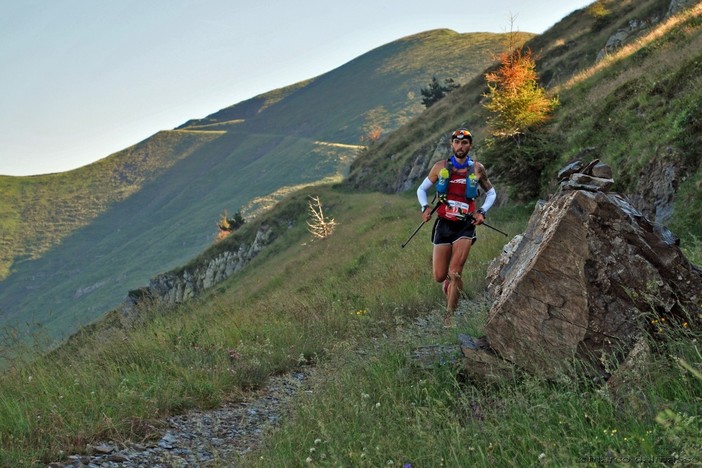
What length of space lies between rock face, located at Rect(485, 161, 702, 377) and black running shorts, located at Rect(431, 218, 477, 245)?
3.47m

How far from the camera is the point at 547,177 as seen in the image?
18.3 metres

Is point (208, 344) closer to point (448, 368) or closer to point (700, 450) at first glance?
point (448, 368)

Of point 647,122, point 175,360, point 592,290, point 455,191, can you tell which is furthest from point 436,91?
point 592,290

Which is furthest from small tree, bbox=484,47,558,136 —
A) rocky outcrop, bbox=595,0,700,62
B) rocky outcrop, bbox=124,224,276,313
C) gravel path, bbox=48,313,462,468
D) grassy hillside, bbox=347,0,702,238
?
rocky outcrop, bbox=124,224,276,313

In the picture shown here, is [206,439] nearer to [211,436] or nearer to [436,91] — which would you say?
[211,436]

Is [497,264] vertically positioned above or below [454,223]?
below

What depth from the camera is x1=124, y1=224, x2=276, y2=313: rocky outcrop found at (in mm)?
55312

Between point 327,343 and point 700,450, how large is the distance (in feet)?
20.2

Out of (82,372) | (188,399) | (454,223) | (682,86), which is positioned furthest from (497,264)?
(682,86)

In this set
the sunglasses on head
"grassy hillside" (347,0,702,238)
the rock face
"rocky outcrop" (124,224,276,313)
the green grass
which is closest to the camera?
the rock face

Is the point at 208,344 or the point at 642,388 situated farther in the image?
the point at 208,344

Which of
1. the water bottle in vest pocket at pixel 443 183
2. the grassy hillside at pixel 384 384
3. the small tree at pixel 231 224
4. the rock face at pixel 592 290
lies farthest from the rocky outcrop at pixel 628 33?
the small tree at pixel 231 224

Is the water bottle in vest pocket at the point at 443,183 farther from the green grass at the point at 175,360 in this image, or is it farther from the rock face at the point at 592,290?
the rock face at the point at 592,290

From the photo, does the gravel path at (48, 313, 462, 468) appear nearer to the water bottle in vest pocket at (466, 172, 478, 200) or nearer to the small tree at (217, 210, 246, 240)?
the water bottle in vest pocket at (466, 172, 478, 200)
